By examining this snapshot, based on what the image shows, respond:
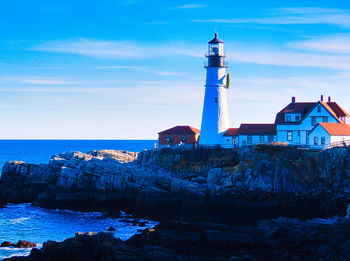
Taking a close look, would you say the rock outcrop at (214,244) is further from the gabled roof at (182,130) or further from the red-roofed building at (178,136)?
the gabled roof at (182,130)

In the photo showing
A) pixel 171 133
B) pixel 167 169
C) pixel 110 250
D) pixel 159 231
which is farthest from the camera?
→ pixel 171 133

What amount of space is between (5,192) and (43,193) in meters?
4.71

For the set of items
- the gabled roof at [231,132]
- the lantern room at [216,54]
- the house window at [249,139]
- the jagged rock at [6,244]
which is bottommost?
the jagged rock at [6,244]

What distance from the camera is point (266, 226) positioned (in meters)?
28.3

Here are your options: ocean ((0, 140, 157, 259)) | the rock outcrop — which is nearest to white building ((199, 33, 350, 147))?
ocean ((0, 140, 157, 259))

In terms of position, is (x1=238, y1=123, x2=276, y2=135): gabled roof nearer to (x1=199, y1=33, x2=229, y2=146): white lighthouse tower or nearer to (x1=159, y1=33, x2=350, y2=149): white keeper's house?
(x1=159, y1=33, x2=350, y2=149): white keeper's house

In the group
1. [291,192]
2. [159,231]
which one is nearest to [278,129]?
[291,192]

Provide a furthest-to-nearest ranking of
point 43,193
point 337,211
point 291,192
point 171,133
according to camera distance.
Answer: point 171,133
point 43,193
point 291,192
point 337,211

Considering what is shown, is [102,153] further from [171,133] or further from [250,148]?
[250,148]

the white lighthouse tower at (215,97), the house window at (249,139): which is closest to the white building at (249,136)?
the house window at (249,139)

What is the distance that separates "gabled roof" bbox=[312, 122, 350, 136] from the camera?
44.7m

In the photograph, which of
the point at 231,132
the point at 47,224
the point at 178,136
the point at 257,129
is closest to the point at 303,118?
the point at 257,129

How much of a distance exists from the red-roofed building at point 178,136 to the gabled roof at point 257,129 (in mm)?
6943

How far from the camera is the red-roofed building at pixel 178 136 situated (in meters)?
55.2
